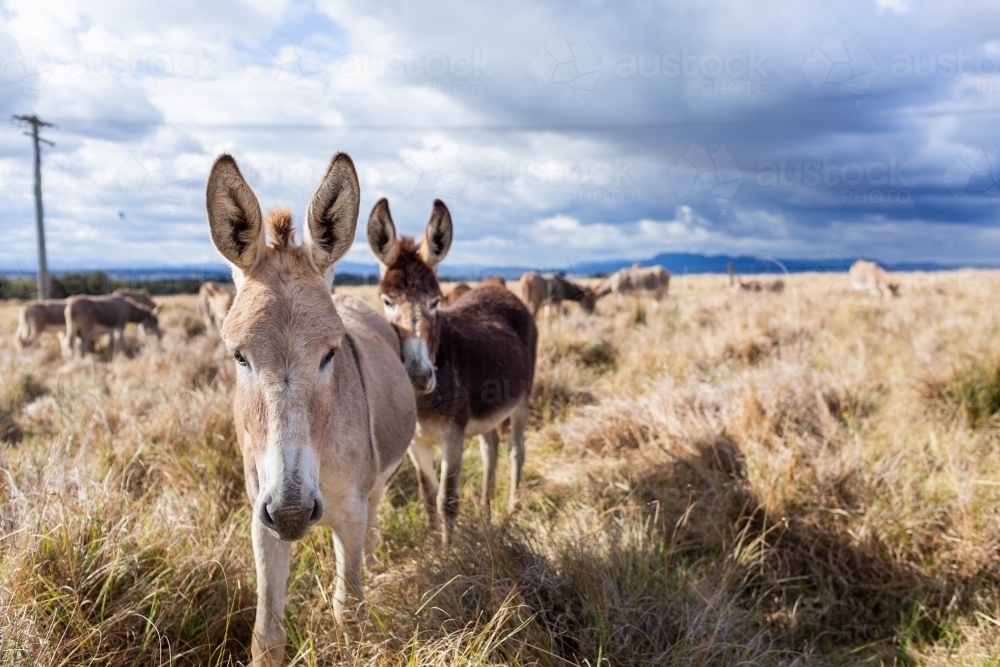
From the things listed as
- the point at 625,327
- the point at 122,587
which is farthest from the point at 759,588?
the point at 625,327

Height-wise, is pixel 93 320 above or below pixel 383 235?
below

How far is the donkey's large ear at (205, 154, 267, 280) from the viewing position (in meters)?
2.35

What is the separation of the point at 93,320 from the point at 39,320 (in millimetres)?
1573

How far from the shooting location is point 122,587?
2.80 metres

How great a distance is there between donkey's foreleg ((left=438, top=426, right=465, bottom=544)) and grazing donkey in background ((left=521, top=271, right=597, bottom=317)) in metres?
10.5

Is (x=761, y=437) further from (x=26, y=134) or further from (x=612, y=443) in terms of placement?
(x=26, y=134)

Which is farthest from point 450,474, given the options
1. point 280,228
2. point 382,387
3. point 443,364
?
point 280,228

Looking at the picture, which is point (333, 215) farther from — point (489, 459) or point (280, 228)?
point (489, 459)

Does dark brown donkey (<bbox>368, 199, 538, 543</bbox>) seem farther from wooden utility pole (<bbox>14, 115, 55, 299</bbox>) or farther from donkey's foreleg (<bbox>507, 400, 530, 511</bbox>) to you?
wooden utility pole (<bbox>14, 115, 55, 299</bbox>)

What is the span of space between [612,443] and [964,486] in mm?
2542

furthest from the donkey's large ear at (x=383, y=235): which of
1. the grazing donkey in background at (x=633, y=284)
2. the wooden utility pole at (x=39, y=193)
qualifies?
the wooden utility pole at (x=39, y=193)

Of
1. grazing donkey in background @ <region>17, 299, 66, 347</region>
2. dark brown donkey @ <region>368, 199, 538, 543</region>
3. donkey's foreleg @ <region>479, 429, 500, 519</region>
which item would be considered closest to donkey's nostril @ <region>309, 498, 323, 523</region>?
dark brown donkey @ <region>368, 199, 538, 543</region>

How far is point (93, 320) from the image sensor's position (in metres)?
15.0

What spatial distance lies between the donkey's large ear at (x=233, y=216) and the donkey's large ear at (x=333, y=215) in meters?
0.20
